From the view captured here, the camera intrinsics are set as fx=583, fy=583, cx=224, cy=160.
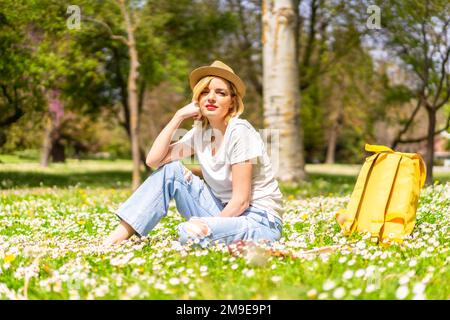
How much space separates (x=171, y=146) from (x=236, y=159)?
2.81ft

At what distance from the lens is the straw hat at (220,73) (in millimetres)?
5094

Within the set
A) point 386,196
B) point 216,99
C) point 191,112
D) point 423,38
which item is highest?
point 423,38

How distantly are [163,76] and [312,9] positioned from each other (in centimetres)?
640

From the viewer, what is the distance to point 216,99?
517 cm

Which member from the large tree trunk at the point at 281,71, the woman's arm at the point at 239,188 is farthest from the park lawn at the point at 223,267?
the large tree trunk at the point at 281,71

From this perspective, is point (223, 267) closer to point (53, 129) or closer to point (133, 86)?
point (133, 86)

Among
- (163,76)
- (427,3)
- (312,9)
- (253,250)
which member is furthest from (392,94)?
(253,250)

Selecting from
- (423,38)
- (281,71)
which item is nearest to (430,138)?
(423,38)

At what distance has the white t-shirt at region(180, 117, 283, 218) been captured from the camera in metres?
4.99

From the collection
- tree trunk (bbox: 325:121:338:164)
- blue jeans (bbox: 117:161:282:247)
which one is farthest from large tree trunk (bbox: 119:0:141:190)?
tree trunk (bbox: 325:121:338:164)

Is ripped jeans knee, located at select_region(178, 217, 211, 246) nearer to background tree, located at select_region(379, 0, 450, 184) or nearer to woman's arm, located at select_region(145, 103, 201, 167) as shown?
woman's arm, located at select_region(145, 103, 201, 167)

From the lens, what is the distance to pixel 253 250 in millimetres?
4340

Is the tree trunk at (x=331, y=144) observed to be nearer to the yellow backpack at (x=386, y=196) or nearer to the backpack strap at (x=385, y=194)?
the yellow backpack at (x=386, y=196)

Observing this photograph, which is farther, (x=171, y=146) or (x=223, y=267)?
(x=171, y=146)
